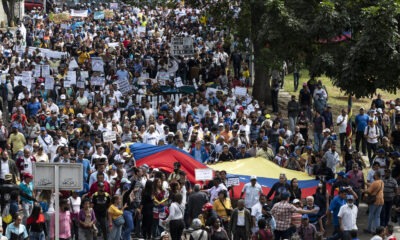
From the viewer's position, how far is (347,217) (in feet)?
78.5

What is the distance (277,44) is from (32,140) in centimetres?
785

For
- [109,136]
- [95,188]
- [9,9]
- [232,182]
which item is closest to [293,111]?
[109,136]

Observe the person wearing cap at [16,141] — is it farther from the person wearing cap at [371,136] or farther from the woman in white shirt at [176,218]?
the person wearing cap at [371,136]

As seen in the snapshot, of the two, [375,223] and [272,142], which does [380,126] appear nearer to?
[272,142]

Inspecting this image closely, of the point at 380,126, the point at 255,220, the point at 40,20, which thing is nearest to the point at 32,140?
the point at 255,220

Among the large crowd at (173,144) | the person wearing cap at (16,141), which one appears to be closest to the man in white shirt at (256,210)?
the large crowd at (173,144)

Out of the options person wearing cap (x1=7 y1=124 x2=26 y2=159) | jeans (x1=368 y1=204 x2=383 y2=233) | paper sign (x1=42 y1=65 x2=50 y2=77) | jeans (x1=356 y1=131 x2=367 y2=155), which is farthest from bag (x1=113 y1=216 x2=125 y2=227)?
paper sign (x1=42 y1=65 x2=50 y2=77)

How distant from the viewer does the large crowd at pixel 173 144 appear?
23375mm

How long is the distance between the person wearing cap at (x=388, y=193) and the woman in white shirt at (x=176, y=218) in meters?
5.00

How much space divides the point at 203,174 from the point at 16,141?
18.5 feet

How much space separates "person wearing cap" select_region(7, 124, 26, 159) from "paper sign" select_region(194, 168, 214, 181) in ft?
17.4

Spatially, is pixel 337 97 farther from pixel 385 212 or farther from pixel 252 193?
pixel 252 193

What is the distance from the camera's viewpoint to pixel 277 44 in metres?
33.0

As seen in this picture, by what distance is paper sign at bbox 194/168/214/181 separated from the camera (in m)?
25.1
